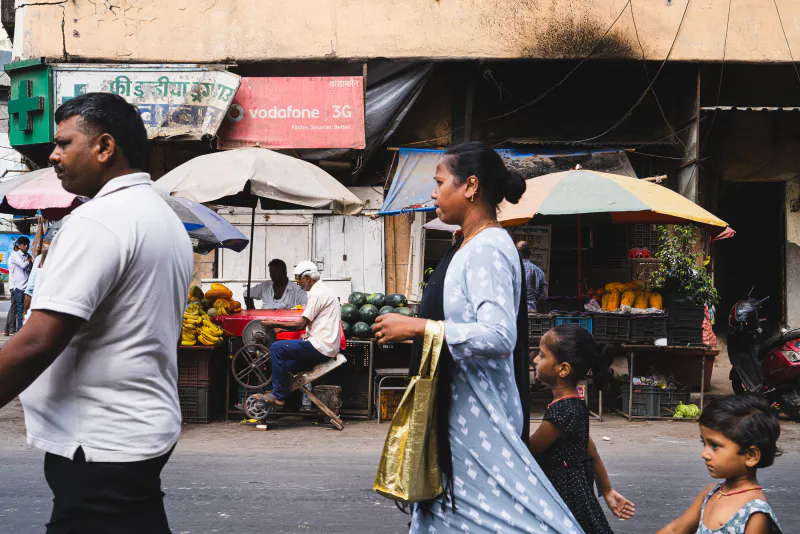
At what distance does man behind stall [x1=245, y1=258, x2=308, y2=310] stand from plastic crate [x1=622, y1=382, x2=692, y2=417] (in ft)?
13.4

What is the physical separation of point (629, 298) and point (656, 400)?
1170 mm

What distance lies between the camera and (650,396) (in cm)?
906

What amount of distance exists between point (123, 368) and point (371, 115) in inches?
415

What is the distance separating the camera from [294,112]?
12.2 m

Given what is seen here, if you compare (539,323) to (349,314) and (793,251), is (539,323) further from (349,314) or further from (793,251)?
(793,251)

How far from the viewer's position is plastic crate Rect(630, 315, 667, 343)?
881 centimetres

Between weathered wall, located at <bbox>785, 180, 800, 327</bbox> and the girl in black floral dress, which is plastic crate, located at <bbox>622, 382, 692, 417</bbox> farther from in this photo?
the girl in black floral dress

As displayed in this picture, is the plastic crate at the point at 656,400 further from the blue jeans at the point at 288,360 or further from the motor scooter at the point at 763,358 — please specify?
the blue jeans at the point at 288,360

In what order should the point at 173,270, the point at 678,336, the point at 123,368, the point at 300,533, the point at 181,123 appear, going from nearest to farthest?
the point at 123,368, the point at 173,270, the point at 300,533, the point at 678,336, the point at 181,123

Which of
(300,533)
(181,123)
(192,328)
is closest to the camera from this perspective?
(300,533)

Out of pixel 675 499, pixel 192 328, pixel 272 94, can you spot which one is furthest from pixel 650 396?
pixel 272 94

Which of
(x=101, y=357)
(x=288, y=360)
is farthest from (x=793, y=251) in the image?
(x=101, y=357)

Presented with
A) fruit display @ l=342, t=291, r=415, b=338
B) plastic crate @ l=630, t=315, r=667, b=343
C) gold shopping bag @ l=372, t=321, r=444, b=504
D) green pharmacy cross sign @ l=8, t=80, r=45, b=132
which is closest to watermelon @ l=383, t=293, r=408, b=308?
fruit display @ l=342, t=291, r=415, b=338

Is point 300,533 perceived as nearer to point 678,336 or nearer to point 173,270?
point 173,270
